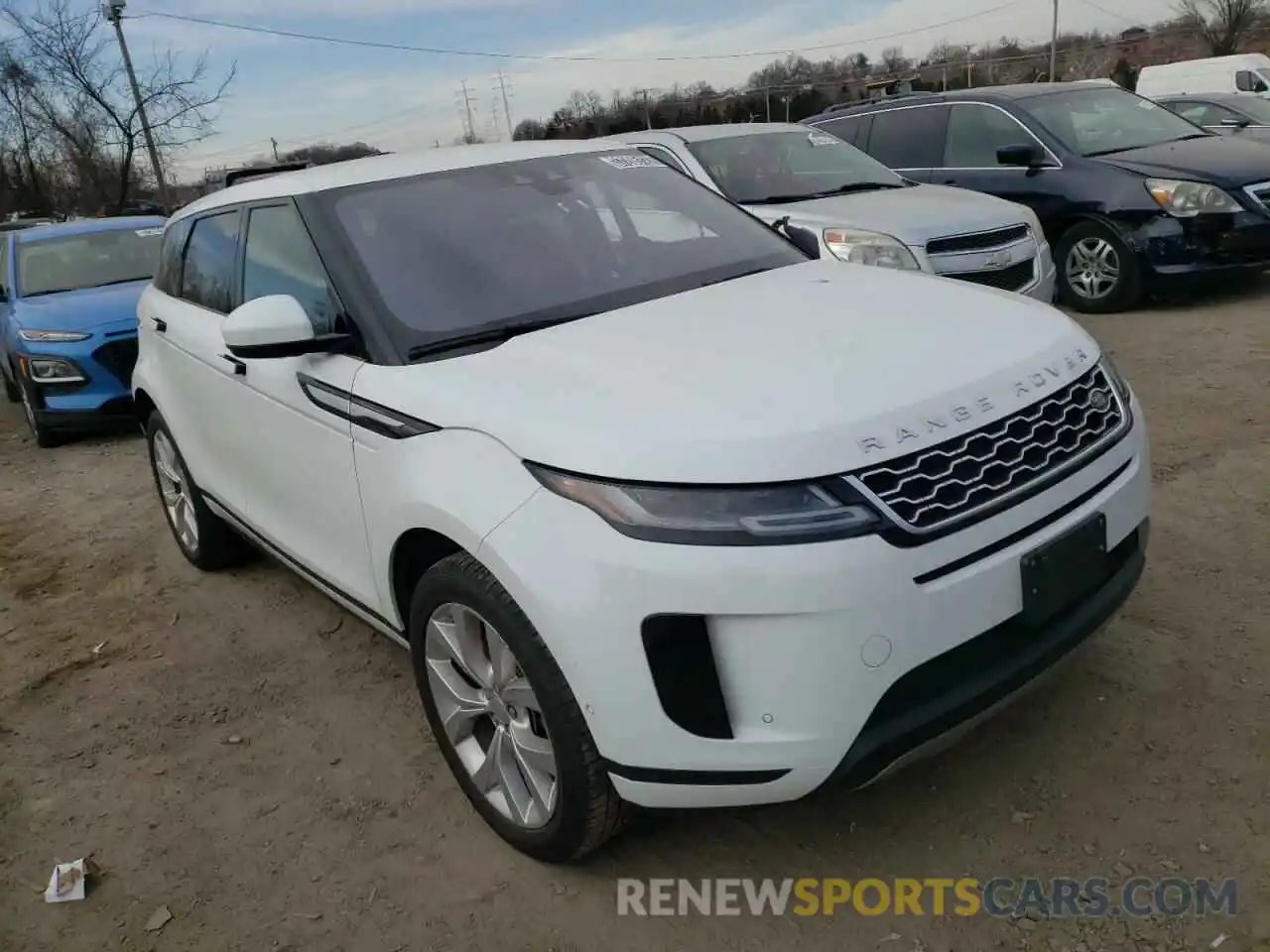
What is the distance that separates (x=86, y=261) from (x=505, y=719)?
25.9 ft

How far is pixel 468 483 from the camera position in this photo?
2391 millimetres

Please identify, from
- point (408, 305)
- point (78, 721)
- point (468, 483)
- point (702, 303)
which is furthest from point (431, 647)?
point (78, 721)

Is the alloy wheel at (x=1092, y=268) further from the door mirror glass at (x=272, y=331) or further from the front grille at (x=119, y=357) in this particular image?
the front grille at (x=119, y=357)

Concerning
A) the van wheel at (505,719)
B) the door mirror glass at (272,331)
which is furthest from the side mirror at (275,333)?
the van wheel at (505,719)

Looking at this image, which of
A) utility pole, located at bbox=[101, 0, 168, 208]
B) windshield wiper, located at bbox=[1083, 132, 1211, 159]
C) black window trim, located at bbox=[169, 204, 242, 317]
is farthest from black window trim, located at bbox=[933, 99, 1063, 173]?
utility pole, located at bbox=[101, 0, 168, 208]

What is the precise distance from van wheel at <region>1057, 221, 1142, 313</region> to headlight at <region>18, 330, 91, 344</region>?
7.47 m

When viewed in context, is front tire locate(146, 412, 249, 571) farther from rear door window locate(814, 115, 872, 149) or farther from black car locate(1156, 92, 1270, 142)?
black car locate(1156, 92, 1270, 142)

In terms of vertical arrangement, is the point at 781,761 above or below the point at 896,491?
below

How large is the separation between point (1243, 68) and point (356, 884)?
22.4 metres

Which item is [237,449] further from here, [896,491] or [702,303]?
[896,491]

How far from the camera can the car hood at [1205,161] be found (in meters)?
7.27

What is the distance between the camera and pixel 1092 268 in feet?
25.7

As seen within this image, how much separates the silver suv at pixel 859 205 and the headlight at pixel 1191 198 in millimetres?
1134

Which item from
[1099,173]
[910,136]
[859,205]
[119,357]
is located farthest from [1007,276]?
[119,357]
